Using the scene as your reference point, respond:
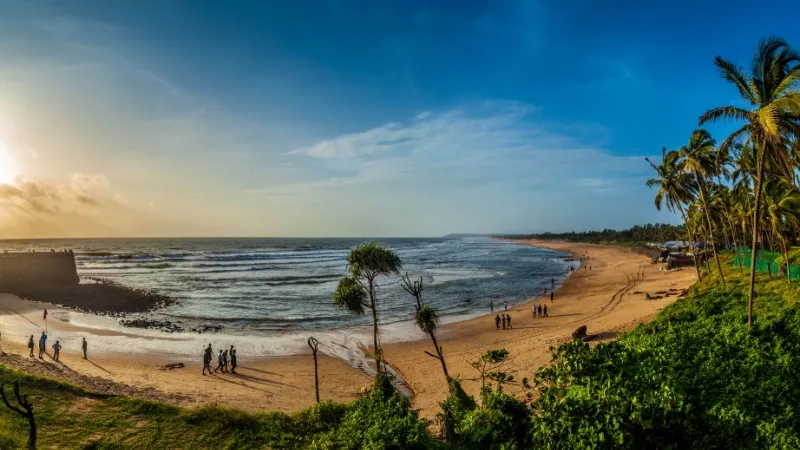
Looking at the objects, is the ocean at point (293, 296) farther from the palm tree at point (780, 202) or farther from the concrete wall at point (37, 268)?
the palm tree at point (780, 202)

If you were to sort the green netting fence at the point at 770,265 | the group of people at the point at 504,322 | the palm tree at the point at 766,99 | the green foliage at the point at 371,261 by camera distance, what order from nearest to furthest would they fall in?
the palm tree at the point at 766,99 → the green foliage at the point at 371,261 → the green netting fence at the point at 770,265 → the group of people at the point at 504,322

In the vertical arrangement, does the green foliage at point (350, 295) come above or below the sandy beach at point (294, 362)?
above

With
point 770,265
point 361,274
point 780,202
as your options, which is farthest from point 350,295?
point 780,202

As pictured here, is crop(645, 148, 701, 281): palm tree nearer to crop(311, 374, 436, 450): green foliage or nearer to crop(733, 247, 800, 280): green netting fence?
crop(733, 247, 800, 280): green netting fence

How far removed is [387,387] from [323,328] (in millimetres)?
23444

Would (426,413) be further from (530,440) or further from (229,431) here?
(530,440)

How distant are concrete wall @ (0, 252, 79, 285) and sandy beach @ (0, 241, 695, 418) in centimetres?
1643

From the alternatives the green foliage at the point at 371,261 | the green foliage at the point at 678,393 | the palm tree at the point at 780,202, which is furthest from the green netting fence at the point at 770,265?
the green foliage at the point at 371,261

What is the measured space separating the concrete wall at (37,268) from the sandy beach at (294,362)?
16.4 meters

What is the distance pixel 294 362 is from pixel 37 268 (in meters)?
52.4

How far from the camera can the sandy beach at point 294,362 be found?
68.2ft

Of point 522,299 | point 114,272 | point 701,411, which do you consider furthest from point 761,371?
point 114,272

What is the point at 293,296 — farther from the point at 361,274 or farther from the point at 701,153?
the point at 701,153

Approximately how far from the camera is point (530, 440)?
24.2 feet
